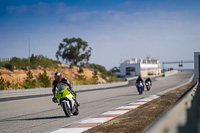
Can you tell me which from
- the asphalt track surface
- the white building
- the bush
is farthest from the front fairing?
the white building

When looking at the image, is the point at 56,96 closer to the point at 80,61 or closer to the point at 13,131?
the point at 13,131

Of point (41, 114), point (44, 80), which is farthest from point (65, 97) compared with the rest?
point (44, 80)

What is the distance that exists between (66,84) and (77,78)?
170 ft

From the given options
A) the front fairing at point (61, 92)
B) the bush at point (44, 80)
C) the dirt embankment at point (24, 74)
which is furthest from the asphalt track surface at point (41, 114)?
the bush at point (44, 80)

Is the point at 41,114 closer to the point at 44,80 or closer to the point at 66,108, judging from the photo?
the point at 66,108

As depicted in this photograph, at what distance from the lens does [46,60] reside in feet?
192

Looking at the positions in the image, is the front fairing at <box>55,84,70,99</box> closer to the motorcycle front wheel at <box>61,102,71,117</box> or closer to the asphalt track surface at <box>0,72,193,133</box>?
the motorcycle front wheel at <box>61,102,71,117</box>

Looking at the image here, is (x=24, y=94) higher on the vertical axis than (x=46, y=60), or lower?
lower

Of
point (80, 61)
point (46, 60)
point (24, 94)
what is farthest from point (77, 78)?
point (24, 94)

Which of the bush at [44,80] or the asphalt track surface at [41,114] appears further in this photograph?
the bush at [44,80]

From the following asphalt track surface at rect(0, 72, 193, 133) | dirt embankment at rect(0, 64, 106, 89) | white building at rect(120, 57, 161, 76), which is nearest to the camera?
asphalt track surface at rect(0, 72, 193, 133)

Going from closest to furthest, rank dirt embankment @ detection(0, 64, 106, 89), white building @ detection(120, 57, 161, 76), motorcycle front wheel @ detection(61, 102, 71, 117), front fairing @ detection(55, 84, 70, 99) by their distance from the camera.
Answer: motorcycle front wheel @ detection(61, 102, 71, 117), front fairing @ detection(55, 84, 70, 99), dirt embankment @ detection(0, 64, 106, 89), white building @ detection(120, 57, 161, 76)

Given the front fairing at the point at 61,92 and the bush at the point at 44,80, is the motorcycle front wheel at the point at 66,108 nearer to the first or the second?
the front fairing at the point at 61,92

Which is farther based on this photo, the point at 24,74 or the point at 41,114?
the point at 24,74
